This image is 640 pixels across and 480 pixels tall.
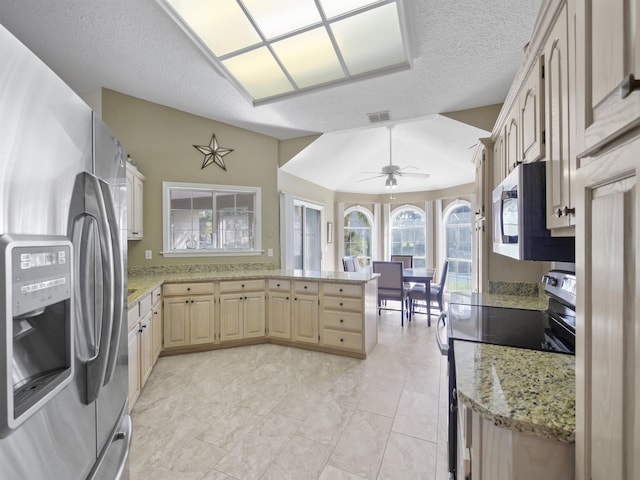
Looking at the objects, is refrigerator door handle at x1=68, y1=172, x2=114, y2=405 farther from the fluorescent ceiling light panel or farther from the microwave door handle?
the fluorescent ceiling light panel

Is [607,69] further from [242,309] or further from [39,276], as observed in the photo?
[242,309]

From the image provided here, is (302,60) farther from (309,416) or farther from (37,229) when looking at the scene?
(309,416)

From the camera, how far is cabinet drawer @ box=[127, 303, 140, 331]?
209cm

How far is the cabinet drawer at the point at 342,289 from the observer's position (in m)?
3.18

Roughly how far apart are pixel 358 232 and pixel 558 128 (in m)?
6.17

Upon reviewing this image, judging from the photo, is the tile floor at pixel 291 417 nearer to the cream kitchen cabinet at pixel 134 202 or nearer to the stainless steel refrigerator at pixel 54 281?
the stainless steel refrigerator at pixel 54 281

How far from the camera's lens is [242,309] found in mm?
3494

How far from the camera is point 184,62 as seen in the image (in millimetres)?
2654

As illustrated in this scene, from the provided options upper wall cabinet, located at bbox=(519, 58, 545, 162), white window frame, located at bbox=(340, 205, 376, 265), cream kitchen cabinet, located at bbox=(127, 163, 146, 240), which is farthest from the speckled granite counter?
white window frame, located at bbox=(340, 205, 376, 265)

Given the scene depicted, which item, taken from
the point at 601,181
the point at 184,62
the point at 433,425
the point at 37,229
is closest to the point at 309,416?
the point at 433,425

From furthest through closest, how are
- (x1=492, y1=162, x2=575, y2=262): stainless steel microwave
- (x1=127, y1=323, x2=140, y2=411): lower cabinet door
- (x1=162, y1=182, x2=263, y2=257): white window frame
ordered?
(x1=162, y1=182, x2=263, y2=257): white window frame, (x1=127, y1=323, x2=140, y2=411): lower cabinet door, (x1=492, y1=162, x2=575, y2=262): stainless steel microwave

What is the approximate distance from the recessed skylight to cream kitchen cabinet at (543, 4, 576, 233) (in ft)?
3.86

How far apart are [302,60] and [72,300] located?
2706mm

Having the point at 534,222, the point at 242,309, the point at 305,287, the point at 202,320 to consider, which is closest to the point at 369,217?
the point at 305,287
